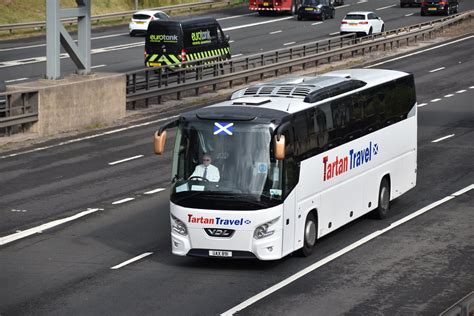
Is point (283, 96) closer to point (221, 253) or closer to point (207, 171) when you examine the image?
point (207, 171)

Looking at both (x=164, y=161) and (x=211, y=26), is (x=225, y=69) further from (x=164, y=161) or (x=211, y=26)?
(x=164, y=161)

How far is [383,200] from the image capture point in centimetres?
2353

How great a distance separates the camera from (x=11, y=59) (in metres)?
54.6

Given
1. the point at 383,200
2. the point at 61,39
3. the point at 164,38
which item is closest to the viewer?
the point at 383,200

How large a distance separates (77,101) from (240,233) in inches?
676

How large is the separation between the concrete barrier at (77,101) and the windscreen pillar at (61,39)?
0.37 m

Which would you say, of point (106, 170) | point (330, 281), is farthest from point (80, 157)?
point (330, 281)

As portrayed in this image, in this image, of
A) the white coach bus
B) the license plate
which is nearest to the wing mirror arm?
the white coach bus

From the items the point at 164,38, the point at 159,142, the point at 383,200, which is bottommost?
the point at 383,200

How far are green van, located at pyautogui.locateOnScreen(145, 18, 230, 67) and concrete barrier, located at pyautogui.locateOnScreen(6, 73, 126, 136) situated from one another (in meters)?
10.1

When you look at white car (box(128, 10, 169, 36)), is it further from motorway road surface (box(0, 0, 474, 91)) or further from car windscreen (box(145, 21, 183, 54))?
car windscreen (box(145, 21, 183, 54))

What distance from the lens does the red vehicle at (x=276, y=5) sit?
77.4 meters

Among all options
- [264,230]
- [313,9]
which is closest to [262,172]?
[264,230]

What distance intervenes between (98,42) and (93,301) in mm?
46544
